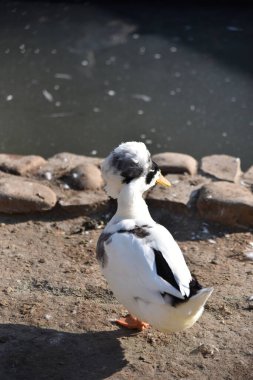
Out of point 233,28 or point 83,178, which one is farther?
point 233,28

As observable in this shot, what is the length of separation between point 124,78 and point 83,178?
8.26ft

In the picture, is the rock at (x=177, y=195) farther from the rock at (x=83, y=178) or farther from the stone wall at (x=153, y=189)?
the rock at (x=83, y=178)

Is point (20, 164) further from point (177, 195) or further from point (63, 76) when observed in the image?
point (63, 76)

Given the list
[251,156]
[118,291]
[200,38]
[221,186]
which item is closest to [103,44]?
[200,38]

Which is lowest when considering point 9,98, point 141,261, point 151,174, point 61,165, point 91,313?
point 9,98

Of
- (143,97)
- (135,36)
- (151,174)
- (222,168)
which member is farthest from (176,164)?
(135,36)

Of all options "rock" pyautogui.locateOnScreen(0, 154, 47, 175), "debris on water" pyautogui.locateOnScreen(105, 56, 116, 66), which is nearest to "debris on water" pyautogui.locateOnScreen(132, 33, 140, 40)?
"debris on water" pyautogui.locateOnScreen(105, 56, 116, 66)

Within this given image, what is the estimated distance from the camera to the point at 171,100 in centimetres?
628

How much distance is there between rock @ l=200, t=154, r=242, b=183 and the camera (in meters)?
4.48

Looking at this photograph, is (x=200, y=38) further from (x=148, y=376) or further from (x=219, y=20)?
(x=148, y=376)

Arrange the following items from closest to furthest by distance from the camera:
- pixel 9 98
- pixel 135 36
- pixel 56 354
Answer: pixel 56 354
pixel 9 98
pixel 135 36

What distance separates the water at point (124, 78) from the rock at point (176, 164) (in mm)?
840

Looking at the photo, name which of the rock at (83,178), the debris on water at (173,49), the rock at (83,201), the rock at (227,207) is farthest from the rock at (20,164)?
the debris on water at (173,49)

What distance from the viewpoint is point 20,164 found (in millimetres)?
4473
